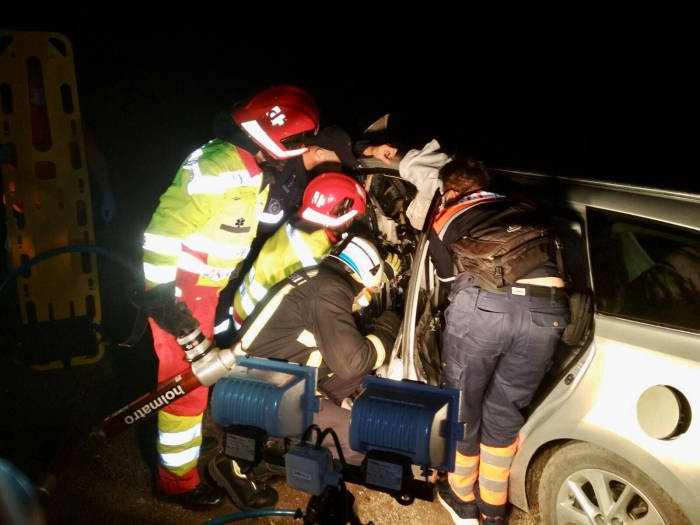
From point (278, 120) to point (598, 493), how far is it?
2.47m

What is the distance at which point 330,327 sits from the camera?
2.53 m

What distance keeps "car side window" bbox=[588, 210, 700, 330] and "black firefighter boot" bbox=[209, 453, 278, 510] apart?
7.02 ft

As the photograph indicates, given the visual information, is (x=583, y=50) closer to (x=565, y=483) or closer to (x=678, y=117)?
(x=678, y=117)

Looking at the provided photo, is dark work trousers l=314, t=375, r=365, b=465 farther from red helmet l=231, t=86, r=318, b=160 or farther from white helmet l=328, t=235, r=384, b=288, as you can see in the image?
red helmet l=231, t=86, r=318, b=160

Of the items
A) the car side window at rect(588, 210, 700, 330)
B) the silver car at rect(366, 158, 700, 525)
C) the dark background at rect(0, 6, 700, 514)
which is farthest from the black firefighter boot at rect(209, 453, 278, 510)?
the car side window at rect(588, 210, 700, 330)

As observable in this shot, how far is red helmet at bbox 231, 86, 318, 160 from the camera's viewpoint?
2.84 metres

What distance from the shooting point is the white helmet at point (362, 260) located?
2664 mm

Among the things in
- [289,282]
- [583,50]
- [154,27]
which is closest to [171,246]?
[289,282]

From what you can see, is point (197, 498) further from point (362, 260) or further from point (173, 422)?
point (362, 260)

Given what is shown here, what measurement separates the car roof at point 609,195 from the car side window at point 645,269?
52 millimetres

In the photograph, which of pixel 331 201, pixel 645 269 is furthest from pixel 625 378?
pixel 331 201

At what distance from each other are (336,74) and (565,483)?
256 inches

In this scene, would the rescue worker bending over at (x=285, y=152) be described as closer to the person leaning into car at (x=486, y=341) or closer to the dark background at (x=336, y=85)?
the person leaning into car at (x=486, y=341)

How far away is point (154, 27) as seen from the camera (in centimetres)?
639
